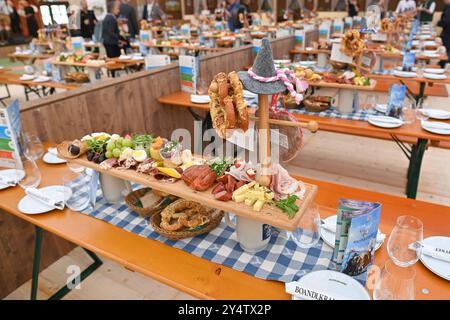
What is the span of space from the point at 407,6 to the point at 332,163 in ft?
24.4

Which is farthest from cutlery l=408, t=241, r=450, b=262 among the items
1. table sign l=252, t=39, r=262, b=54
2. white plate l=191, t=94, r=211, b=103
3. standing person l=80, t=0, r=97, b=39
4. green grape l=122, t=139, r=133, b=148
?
standing person l=80, t=0, r=97, b=39

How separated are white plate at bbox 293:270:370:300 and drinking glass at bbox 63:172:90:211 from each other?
1.15 metres

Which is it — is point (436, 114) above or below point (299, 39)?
below

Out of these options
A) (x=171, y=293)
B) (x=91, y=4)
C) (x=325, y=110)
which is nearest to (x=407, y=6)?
(x=325, y=110)

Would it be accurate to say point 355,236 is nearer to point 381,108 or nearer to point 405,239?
point 405,239

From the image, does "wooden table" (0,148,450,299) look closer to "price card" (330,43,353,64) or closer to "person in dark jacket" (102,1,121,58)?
"price card" (330,43,353,64)

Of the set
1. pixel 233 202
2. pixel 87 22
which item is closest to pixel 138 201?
pixel 233 202

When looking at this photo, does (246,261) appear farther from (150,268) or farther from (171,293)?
(171,293)

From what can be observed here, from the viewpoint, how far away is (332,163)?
4203 millimetres

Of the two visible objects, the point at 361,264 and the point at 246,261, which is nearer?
the point at 361,264

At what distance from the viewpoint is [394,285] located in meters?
1.12

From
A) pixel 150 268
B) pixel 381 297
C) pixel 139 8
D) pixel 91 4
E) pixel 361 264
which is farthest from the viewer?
pixel 139 8

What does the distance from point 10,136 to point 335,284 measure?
1843 millimetres

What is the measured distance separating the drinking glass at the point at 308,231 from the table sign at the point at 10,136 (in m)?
1.63
